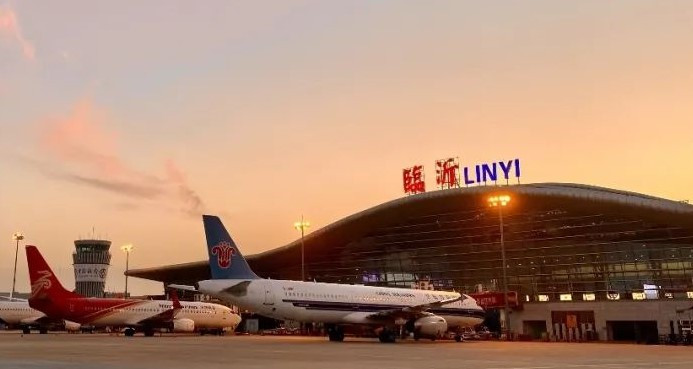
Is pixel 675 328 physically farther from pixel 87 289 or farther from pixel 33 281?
pixel 87 289

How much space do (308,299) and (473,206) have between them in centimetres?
4126

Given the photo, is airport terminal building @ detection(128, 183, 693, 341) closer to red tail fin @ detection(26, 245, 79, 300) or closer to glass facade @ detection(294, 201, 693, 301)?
glass facade @ detection(294, 201, 693, 301)

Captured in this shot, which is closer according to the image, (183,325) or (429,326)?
(429,326)

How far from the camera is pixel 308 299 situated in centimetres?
4553

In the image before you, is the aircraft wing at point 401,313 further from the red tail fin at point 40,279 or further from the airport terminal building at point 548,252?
the red tail fin at point 40,279

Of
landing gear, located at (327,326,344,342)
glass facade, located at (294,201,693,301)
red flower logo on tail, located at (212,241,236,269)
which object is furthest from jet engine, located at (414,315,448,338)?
glass facade, located at (294,201,693,301)

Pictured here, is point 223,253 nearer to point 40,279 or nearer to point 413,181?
point 40,279

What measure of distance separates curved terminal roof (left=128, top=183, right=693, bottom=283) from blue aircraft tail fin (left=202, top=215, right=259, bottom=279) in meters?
35.6

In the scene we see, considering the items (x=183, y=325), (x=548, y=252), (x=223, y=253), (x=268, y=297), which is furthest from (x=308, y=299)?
(x=548, y=252)

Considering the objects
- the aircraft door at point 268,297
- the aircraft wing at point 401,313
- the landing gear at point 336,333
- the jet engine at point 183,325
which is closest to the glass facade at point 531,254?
the jet engine at point 183,325

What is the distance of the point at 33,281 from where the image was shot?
191ft

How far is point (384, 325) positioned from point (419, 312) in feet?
10.2

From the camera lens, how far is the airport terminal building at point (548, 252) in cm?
6975

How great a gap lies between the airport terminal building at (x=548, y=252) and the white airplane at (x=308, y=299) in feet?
71.9
